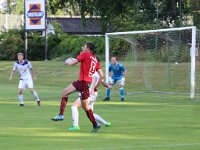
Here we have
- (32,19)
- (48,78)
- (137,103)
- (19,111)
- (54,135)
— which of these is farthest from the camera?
(32,19)

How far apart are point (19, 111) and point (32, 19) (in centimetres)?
2880

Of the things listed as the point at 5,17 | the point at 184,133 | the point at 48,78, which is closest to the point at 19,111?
the point at 184,133

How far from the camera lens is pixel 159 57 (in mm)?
34094

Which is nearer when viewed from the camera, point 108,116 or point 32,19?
point 108,116

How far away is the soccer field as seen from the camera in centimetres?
1323

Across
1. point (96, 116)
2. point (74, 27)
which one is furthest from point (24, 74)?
point (74, 27)

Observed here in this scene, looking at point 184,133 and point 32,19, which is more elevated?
point 32,19

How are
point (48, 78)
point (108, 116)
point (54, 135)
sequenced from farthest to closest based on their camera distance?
point (48, 78), point (108, 116), point (54, 135)

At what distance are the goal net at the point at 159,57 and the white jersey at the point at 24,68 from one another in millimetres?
7821

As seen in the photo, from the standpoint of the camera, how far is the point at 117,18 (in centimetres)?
5369

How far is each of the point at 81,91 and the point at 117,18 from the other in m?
38.8

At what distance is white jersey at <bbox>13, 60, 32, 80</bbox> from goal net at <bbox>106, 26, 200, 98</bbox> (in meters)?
7.82

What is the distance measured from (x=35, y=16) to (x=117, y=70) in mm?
23519

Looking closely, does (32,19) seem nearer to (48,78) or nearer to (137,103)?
(48,78)
